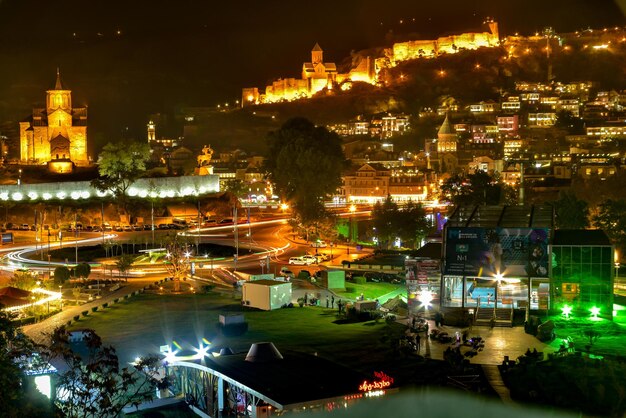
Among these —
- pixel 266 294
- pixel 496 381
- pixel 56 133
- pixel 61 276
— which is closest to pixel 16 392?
pixel 496 381

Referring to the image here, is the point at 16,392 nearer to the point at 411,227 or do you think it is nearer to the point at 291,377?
the point at 291,377

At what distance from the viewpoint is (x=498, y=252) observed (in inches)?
760

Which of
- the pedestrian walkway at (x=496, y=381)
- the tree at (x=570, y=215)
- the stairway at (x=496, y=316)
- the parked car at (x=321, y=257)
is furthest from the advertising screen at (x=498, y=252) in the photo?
the tree at (x=570, y=215)

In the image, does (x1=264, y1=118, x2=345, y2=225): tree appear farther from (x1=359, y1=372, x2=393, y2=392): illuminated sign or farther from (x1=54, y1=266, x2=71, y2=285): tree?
(x1=359, y1=372, x2=393, y2=392): illuminated sign

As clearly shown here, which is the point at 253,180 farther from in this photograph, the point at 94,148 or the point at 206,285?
the point at 206,285

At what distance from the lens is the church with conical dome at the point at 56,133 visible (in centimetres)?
5138

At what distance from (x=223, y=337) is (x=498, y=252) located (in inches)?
248

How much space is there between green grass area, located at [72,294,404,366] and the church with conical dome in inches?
1239

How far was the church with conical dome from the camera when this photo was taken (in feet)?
169

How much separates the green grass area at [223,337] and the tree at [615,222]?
44.1ft

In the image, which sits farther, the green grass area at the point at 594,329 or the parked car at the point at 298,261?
the parked car at the point at 298,261

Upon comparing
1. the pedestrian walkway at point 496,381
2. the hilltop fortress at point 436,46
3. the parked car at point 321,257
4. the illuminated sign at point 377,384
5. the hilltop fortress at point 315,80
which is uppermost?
the hilltop fortress at point 436,46

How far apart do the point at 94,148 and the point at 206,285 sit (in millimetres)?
48124

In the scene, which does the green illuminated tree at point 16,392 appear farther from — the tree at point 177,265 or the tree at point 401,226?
the tree at point 401,226
